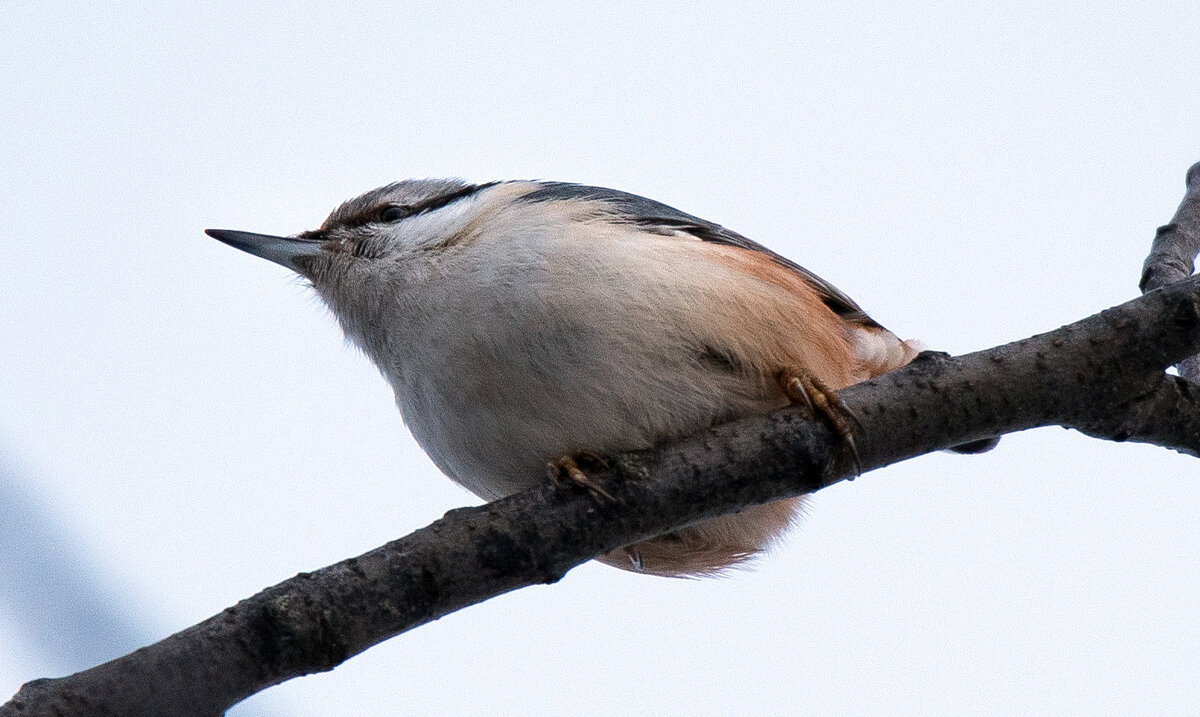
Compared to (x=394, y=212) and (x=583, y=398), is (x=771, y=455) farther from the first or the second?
(x=394, y=212)

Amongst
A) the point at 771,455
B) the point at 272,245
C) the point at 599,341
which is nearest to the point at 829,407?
the point at 771,455

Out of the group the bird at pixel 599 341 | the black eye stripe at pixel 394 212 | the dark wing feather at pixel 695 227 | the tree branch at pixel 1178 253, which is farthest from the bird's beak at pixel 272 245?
the tree branch at pixel 1178 253

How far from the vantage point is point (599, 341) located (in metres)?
3.29

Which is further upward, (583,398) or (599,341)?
(599,341)

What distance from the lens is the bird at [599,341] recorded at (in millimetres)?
3281

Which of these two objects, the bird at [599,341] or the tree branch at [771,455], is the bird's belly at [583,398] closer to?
the bird at [599,341]

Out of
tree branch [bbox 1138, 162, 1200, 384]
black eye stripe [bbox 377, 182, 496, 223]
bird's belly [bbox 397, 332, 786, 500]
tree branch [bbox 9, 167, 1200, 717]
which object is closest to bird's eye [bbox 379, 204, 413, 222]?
black eye stripe [bbox 377, 182, 496, 223]

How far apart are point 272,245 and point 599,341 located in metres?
1.83

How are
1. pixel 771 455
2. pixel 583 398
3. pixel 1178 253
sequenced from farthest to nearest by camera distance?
pixel 1178 253 → pixel 583 398 → pixel 771 455

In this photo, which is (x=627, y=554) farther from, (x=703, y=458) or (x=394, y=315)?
(x=394, y=315)

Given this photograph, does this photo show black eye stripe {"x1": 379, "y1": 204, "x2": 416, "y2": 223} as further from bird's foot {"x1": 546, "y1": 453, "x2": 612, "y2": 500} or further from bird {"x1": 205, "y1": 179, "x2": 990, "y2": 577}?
bird's foot {"x1": 546, "y1": 453, "x2": 612, "y2": 500}

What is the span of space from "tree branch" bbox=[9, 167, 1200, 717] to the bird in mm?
119

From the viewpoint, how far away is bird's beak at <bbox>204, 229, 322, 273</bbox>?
448cm

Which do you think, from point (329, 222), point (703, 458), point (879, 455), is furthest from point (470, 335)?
point (329, 222)
